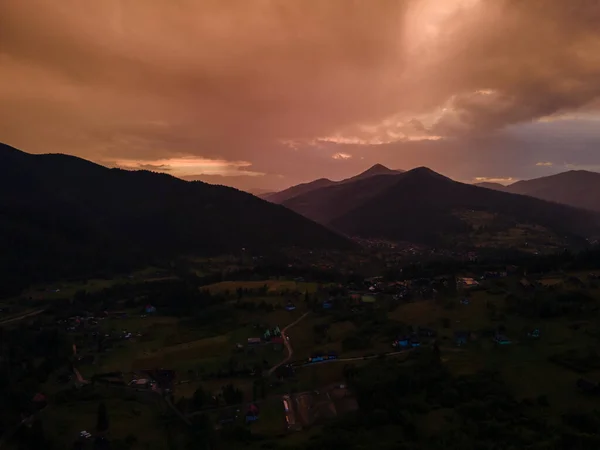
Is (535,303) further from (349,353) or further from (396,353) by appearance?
(349,353)

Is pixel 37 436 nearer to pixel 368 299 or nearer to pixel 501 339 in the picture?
pixel 501 339

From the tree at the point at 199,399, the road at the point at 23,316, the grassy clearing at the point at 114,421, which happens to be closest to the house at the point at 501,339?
the tree at the point at 199,399

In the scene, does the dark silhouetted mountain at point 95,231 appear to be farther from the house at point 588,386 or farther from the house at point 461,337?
the house at point 588,386

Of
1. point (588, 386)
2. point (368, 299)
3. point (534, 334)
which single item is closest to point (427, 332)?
point (534, 334)

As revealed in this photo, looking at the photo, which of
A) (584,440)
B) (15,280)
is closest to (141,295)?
(15,280)

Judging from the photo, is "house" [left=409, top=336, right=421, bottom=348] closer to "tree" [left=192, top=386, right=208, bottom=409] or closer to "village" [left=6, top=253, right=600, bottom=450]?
"village" [left=6, top=253, right=600, bottom=450]
